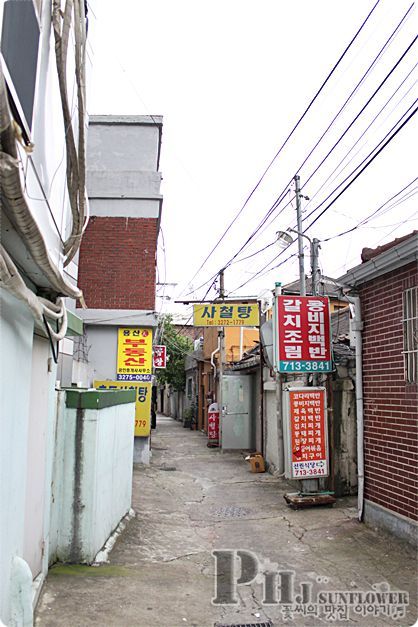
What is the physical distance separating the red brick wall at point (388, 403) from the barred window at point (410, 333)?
0.08 m

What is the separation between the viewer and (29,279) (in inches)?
160

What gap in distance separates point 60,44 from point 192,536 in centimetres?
562

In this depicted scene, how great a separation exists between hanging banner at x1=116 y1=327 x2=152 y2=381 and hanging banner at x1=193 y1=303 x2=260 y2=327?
5.96 feet

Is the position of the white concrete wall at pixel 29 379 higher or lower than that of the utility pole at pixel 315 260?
lower

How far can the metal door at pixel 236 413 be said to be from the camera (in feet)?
51.2

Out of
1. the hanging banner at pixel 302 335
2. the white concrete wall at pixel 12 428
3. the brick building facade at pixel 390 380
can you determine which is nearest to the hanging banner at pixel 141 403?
the hanging banner at pixel 302 335

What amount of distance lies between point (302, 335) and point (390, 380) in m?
2.06

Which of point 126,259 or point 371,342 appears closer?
point 371,342

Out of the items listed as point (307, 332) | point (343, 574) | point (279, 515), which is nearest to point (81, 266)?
point (307, 332)

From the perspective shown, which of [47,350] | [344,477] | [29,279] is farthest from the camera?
[344,477]

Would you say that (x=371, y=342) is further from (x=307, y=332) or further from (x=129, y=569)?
(x=129, y=569)

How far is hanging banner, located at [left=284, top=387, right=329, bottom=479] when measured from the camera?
Result: 8203 mm

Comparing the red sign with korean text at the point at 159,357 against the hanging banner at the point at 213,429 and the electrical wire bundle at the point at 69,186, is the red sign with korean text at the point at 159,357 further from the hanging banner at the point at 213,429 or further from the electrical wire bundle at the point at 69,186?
the electrical wire bundle at the point at 69,186

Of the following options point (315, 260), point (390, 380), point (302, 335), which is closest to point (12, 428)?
point (390, 380)
